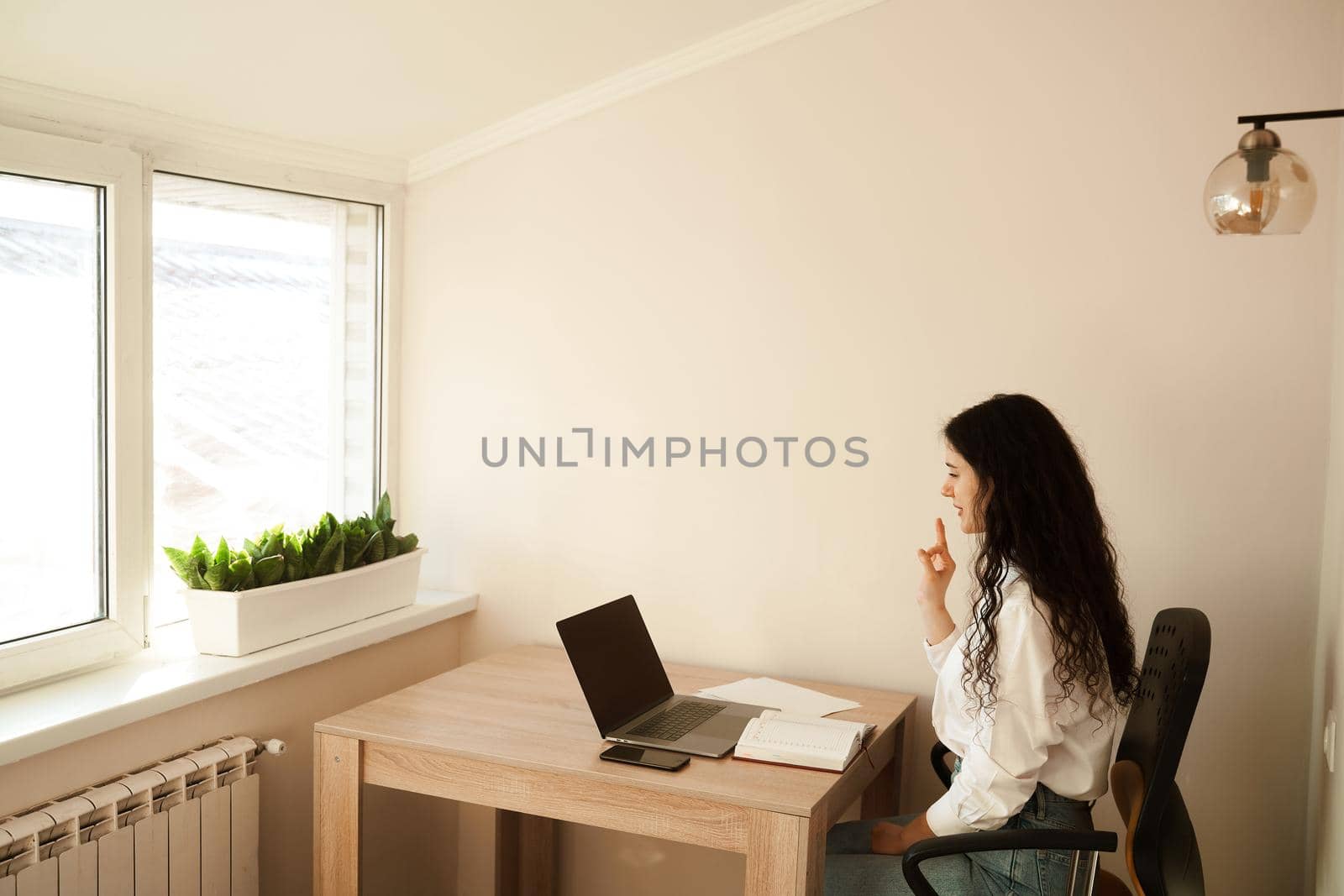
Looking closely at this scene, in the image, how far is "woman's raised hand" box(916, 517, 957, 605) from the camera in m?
2.09

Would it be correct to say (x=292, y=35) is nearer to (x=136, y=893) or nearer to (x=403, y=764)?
(x=403, y=764)

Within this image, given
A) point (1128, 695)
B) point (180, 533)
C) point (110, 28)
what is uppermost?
point (110, 28)

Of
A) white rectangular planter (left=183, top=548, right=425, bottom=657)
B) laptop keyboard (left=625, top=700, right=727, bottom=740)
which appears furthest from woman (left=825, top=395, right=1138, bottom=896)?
white rectangular planter (left=183, top=548, right=425, bottom=657)

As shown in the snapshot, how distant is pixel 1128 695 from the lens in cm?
182

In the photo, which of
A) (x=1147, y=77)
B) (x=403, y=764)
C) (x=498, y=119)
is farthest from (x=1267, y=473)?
(x=498, y=119)

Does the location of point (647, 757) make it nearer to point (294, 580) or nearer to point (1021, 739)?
point (1021, 739)

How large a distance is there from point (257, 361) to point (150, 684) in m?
0.83

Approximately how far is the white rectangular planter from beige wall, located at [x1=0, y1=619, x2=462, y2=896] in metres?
0.10

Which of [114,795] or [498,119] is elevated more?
[498,119]

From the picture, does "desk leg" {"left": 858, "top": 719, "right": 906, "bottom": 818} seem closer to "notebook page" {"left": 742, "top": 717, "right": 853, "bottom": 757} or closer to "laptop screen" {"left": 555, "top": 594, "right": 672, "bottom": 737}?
"notebook page" {"left": 742, "top": 717, "right": 853, "bottom": 757}

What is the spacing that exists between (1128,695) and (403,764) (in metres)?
1.31

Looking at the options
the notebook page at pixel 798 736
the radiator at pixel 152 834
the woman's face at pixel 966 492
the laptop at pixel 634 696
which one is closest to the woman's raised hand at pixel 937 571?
the woman's face at pixel 966 492

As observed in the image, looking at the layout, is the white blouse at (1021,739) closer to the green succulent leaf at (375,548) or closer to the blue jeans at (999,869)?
the blue jeans at (999,869)

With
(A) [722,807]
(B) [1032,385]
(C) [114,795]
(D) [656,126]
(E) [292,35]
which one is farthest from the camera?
(D) [656,126]
